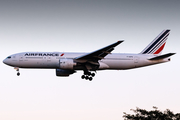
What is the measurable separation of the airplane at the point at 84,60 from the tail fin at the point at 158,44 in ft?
5.07

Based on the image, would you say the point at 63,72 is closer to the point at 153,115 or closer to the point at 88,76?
the point at 88,76

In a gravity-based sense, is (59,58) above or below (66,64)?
above

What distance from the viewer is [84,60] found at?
41.0 m

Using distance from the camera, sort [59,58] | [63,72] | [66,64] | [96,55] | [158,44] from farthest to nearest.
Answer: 1. [158,44]
2. [63,72]
3. [59,58]
4. [66,64]
5. [96,55]

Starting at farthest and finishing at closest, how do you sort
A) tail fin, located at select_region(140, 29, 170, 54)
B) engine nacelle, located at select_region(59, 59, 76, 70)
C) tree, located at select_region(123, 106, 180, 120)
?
tail fin, located at select_region(140, 29, 170, 54), engine nacelle, located at select_region(59, 59, 76, 70), tree, located at select_region(123, 106, 180, 120)

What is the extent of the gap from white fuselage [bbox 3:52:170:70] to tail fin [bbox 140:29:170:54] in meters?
2.41

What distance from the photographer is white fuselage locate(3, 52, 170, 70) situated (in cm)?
4142

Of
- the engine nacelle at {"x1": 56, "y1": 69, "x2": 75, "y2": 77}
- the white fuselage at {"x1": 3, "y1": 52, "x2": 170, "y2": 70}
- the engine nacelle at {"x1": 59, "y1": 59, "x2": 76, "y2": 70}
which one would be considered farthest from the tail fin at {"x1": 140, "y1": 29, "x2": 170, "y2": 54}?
the engine nacelle at {"x1": 59, "y1": 59, "x2": 76, "y2": 70}

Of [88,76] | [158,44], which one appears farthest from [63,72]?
[158,44]

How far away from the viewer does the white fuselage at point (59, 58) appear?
4142cm

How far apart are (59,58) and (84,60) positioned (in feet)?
11.3

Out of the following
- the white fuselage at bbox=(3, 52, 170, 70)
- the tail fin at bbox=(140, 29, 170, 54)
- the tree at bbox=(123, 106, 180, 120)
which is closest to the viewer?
the tree at bbox=(123, 106, 180, 120)

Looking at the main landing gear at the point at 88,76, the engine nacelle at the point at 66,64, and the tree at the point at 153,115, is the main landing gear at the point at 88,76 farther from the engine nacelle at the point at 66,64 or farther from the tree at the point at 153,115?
the tree at the point at 153,115

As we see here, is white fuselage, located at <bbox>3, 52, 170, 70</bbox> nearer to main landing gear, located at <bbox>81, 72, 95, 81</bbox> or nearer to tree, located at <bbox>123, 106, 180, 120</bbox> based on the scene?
main landing gear, located at <bbox>81, 72, 95, 81</bbox>
